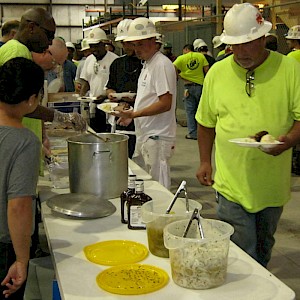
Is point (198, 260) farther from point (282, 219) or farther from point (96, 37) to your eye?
point (96, 37)

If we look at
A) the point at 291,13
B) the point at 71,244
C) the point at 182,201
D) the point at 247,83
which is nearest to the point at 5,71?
the point at 71,244

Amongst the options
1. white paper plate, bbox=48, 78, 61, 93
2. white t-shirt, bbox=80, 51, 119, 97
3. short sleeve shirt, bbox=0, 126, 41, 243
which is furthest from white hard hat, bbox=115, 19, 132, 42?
short sleeve shirt, bbox=0, 126, 41, 243

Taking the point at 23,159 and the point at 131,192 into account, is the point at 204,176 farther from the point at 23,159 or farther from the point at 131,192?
the point at 23,159

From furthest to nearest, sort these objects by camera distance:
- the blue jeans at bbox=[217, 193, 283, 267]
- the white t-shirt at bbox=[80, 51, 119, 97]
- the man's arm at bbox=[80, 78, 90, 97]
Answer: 1. the man's arm at bbox=[80, 78, 90, 97]
2. the white t-shirt at bbox=[80, 51, 119, 97]
3. the blue jeans at bbox=[217, 193, 283, 267]

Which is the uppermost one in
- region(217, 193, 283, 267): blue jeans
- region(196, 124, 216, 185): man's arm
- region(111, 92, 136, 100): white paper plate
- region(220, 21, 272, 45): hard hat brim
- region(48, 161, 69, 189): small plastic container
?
region(220, 21, 272, 45): hard hat brim

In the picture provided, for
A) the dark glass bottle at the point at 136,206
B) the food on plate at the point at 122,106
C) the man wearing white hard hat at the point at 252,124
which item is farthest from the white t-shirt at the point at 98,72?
the dark glass bottle at the point at 136,206

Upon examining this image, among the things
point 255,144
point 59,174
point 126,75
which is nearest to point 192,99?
point 126,75

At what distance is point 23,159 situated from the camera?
1736 mm

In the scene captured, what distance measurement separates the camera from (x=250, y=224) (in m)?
2.44

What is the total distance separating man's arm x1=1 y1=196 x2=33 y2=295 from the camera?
1743mm

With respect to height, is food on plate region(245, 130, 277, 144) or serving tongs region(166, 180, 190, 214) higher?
food on plate region(245, 130, 277, 144)

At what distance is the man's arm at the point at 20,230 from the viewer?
1.74 m

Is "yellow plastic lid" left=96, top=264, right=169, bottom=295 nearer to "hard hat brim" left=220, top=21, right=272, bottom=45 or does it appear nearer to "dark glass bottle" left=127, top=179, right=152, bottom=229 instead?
"dark glass bottle" left=127, top=179, right=152, bottom=229

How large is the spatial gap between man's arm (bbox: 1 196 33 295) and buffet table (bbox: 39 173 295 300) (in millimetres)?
111
